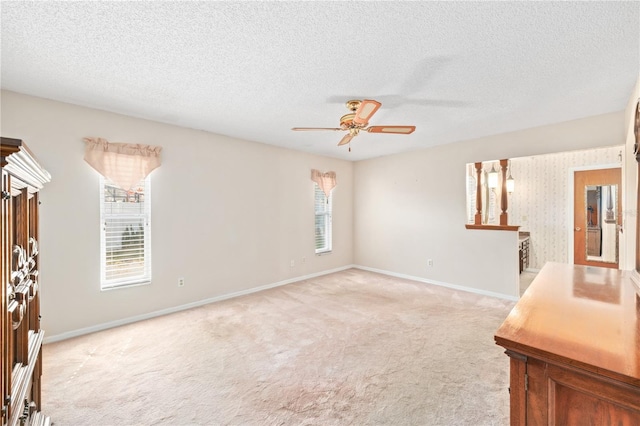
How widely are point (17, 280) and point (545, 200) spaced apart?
7.33 m

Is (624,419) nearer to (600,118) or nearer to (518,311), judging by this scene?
(518,311)

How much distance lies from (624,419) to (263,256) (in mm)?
4261

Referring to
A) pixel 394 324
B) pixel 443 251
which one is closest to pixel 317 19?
pixel 394 324

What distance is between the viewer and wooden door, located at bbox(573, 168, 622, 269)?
4.90m

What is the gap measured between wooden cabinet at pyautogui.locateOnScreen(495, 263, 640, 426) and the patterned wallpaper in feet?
17.1

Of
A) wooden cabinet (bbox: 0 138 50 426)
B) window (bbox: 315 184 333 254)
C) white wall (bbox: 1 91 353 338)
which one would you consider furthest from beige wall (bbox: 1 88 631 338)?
wooden cabinet (bbox: 0 138 50 426)

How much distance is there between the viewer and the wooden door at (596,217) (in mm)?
4902

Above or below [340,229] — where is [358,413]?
below

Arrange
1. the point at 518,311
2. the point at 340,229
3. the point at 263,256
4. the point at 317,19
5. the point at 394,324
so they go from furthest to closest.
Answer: the point at 340,229 → the point at 263,256 → the point at 394,324 → the point at 317,19 → the point at 518,311

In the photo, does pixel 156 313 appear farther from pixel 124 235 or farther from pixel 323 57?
pixel 323 57

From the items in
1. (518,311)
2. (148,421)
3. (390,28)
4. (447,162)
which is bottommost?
(148,421)

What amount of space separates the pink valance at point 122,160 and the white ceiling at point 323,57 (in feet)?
1.32

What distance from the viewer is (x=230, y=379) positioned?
2191 millimetres

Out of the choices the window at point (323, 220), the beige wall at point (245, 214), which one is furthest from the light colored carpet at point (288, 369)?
the window at point (323, 220)
